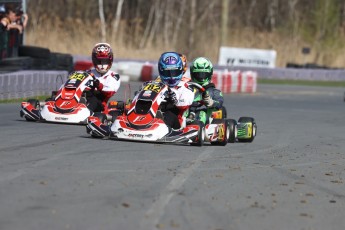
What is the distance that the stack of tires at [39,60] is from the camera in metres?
21.5

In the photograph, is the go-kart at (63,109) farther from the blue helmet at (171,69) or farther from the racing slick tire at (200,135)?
the racing slick tire at (200,135)

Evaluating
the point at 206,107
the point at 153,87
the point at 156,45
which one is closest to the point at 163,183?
the point at 153,87

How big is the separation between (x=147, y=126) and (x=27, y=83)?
334 inches

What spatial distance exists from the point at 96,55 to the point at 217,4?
126ft

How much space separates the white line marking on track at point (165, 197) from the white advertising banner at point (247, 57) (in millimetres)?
28696

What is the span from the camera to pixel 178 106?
1146cm

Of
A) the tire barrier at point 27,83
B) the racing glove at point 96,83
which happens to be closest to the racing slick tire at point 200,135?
the racing glove at point 96,83

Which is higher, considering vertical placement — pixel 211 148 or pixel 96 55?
pixel 96 55

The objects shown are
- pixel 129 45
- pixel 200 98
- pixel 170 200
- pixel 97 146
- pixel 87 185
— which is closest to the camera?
pixel 170 200

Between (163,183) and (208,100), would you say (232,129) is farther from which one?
(163,183)

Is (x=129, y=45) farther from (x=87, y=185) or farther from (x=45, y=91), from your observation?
(x=87, y=185)

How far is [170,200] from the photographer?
22.6 feet

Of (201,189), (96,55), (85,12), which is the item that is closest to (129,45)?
(85,12)

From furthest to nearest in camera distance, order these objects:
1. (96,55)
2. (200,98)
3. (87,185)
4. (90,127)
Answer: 1. (96,55)
2. (200,98)
3. (90,127)
4. (87,185)
